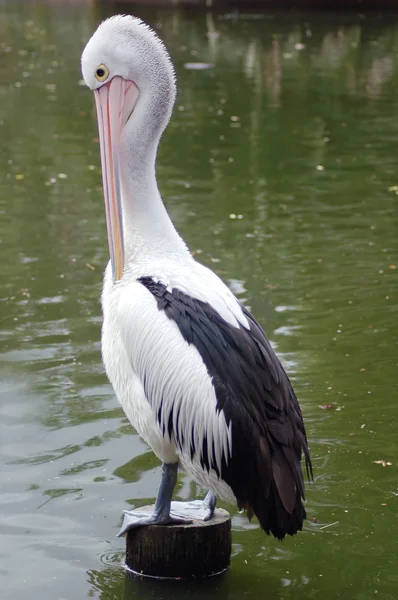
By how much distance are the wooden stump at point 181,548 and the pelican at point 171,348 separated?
0.06 m

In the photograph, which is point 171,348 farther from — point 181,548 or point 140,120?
point 140,120

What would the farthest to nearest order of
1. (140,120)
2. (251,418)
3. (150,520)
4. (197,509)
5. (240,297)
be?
(240,297) < (140,120) < (197,509) < (150,520) < (251,418)

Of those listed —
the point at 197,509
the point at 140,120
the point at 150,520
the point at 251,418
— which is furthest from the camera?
the point at 140,120

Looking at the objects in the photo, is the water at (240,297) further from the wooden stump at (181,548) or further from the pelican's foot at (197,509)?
the pelican's foot at (197,509)

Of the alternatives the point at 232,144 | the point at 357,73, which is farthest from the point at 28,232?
the point at 357,73

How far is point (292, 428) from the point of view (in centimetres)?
327

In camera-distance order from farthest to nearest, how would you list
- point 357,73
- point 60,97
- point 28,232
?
point 357,73, point 60,97, point 28,232

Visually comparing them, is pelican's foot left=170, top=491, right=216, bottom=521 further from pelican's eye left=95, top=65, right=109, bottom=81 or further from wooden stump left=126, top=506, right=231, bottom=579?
pelican's eye left=95, top=65, right=109, bottom=81

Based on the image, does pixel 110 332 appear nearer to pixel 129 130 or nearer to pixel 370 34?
pixel 129 130

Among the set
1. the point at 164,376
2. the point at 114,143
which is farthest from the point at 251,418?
the point at 114,143

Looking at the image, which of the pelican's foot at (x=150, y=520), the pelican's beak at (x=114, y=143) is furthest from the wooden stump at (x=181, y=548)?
the pelican's beak at (x=114, y=143)

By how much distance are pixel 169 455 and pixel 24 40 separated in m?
16.8

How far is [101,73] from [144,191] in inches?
18.6

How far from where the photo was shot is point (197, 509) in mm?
3578
